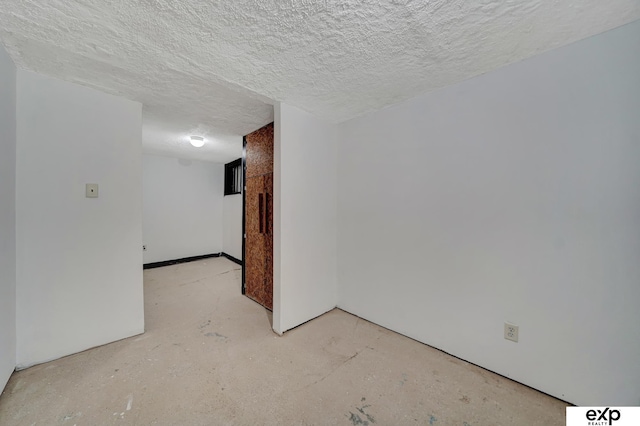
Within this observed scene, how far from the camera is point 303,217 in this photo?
2.39 meters

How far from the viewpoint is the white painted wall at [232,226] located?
4827mm

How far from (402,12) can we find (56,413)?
121 inches

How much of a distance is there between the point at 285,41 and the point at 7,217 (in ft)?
7.45

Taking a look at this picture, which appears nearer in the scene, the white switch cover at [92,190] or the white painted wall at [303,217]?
the white switch cover at [92,190]

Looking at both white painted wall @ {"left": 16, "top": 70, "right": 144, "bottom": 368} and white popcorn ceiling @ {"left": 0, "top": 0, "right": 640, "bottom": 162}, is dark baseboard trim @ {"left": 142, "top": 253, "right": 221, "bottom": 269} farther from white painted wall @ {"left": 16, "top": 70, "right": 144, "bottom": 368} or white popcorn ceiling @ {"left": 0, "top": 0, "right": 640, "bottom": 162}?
white popcorn ceiling @ {"left": 0, "top": 0, "right": 640, "bottom": 162}

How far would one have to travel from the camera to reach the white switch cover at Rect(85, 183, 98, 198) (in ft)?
6.34

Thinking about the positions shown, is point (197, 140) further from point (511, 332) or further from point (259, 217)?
point (511, 332)

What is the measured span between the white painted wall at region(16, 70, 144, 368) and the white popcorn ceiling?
0.88 ft

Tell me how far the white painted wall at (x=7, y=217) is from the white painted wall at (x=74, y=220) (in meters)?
0.06

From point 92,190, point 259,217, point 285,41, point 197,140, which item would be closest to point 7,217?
point 92,190

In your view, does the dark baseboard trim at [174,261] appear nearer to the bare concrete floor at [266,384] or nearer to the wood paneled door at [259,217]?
the wood paneled door at [259,217]

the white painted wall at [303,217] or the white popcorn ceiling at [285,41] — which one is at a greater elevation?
the white popcorn ceiling at [285,41]

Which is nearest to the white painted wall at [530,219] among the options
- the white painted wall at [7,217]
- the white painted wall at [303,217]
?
the white painted wall at [303,217]

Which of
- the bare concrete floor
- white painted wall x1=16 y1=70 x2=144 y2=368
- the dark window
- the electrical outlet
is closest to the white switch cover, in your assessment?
white painted wall x1=16 y1=70 x2=144 y2=368
